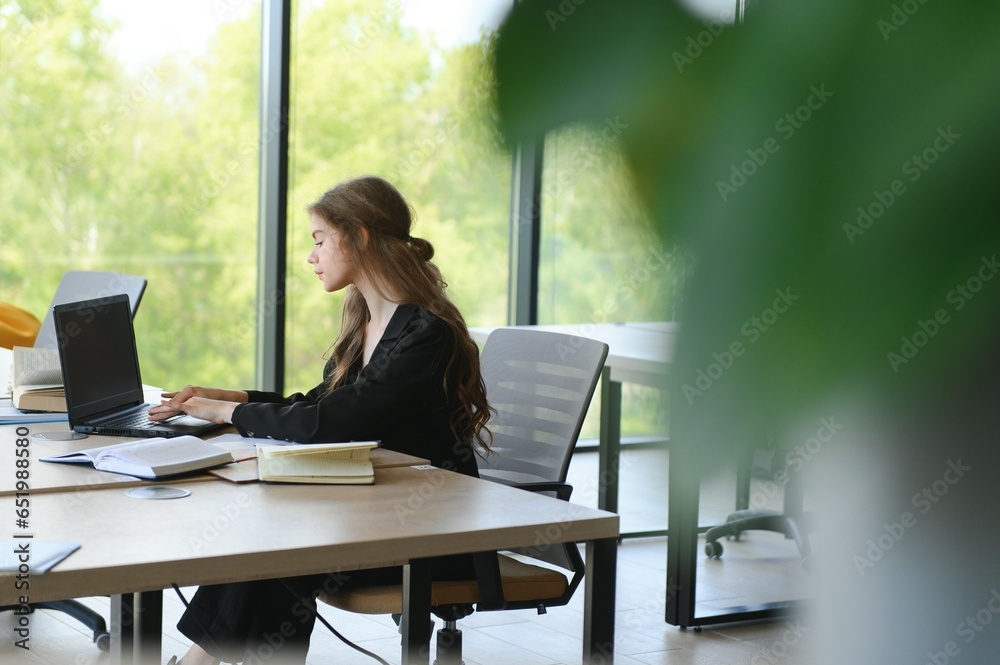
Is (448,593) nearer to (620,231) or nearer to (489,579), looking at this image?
(489,579)

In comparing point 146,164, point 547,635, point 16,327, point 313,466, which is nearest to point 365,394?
point 313,466

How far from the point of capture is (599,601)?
Result: 1.58 m

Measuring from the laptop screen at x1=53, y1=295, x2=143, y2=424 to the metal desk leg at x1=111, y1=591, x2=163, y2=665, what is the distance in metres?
0.53

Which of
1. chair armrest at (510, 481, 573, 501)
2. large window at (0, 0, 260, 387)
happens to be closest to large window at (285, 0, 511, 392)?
large window at (0, 0, 260, 387)

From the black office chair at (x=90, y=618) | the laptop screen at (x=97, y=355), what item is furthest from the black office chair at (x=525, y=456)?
the black office chair at (x=90, y=618)

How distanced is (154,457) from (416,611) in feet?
1.67

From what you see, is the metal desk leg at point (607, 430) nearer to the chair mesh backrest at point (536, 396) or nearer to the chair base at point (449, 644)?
the chair mesh backrest at point (536, 396)

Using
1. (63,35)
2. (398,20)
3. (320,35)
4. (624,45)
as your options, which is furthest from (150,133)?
(624,45)

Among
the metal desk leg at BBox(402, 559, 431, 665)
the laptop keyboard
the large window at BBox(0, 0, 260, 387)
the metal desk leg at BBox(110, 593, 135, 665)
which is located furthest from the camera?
the large window at BBox(0, 0, 260, 387)

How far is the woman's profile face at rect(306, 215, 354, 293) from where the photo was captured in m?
2.21

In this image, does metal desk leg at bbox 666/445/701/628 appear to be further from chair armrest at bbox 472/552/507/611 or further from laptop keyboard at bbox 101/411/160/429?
laptop keyboard at bbox 101/411/160/429

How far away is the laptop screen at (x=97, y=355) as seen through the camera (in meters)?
2.07

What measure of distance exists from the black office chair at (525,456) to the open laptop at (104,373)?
55 centimetres

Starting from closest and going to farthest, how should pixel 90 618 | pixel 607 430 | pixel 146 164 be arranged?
pixel 90 618
pixel 607 430
pixel 146 164
